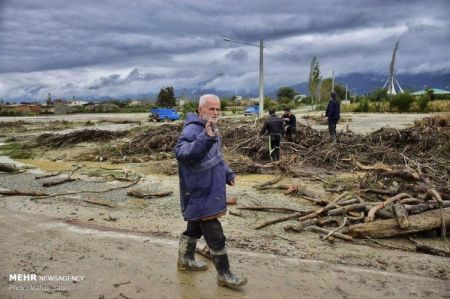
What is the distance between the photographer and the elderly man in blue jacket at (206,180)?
4.27 m

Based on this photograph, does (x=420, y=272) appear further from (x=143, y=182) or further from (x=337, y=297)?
(x=143, y=182)

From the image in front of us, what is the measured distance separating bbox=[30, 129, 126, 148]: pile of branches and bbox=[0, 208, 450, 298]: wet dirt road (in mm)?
15633

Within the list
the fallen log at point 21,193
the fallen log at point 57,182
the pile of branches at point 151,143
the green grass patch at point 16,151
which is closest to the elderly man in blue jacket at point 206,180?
the fallen log at point 21,193

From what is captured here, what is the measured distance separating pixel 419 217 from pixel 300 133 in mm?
10677

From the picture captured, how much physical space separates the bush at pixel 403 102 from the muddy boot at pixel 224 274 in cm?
5169

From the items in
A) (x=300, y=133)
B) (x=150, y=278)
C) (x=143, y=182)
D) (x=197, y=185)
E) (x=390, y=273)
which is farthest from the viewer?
(x=300, y=133)

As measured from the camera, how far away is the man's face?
4359 mm

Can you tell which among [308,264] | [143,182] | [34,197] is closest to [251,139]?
[143,182]

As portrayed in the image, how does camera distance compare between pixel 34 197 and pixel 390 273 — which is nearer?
pixel 390 273

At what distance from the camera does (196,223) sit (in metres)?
4.82

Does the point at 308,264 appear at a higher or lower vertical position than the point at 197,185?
lower

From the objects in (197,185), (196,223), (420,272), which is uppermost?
(197,185)

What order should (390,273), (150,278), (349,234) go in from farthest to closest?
1. (349,234)
2. (390,273)
3. (150,278)

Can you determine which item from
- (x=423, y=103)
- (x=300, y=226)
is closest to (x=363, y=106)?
(x=423, y=103)
